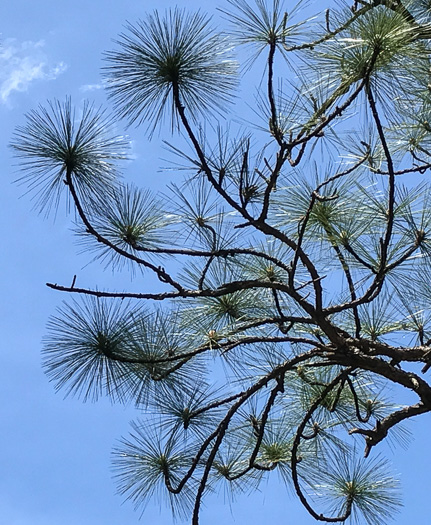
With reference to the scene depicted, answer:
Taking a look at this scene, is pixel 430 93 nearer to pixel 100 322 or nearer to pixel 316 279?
pixel 316 279

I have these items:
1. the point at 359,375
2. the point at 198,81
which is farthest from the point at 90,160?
the point at 359,375

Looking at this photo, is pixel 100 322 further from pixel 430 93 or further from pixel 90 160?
pixel 430 93

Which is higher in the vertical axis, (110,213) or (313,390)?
(110,213)

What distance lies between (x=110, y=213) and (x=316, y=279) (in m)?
0.51

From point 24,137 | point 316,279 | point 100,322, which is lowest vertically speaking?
point 316,279

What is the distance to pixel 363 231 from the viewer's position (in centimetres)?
206

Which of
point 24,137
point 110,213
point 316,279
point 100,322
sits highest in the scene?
point 24,137

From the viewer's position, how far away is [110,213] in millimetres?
2078

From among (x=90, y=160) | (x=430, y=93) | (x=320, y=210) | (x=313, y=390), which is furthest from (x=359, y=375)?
(x=90, y=160)

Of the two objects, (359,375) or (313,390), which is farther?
(359,375)

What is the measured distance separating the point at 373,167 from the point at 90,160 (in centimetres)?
67

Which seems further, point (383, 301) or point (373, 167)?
point (383, 301)

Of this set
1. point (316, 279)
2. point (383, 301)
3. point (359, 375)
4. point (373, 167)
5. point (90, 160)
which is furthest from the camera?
point (359, 375)

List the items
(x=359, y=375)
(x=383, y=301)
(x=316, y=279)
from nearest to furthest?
(x=316, y=279) < (x=383, y=301) < (x=359, y=375)
